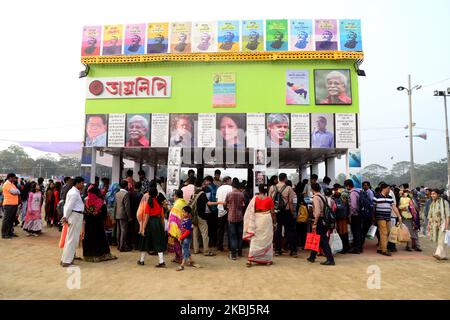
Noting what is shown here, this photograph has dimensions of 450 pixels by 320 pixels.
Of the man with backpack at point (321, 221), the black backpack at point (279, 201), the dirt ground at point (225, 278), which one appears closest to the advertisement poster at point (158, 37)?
the black backpack at point (279, 201)

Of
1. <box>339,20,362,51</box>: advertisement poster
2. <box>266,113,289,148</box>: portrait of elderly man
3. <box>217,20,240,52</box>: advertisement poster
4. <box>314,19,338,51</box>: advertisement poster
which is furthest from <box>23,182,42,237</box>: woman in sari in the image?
<box>339,20,362,51</box>: advertisement poster

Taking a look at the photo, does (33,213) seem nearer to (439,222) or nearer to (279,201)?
(279,201)

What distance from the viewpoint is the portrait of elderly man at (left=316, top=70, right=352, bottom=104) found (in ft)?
35.8

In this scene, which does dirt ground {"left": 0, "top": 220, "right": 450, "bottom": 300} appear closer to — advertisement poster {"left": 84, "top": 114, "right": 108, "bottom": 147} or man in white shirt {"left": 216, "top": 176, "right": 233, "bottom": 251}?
man in white shirt {"left": 216, "top": 176, "right": 233, "bottom": 251}

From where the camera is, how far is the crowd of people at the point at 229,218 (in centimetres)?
628

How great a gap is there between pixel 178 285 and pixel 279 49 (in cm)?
913

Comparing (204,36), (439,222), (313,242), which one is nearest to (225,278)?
(313,242)

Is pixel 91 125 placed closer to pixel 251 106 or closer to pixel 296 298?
pixel 251 106

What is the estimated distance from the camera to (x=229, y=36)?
443 inches

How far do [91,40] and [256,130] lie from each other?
7.28 meters

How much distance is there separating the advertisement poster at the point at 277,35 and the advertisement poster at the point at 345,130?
3281 millimetres

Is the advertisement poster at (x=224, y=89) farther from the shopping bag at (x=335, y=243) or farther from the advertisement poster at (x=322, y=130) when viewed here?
the shopping bag at (x=335, y=243)
